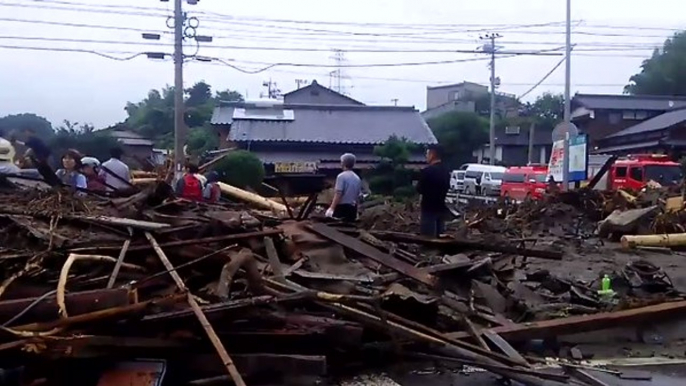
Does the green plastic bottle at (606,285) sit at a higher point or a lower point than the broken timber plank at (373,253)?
lower

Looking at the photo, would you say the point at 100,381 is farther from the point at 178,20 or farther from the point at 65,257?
the point at 178,20

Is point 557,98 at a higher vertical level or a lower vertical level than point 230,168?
higher

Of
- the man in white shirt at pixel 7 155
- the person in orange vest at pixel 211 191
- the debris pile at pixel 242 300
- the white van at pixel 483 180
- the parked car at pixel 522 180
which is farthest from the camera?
the white van at pixel 483 180

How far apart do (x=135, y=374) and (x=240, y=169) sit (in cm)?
1938

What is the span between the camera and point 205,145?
38938 millimetres

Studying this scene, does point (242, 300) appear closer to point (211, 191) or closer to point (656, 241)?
point (211, 191)

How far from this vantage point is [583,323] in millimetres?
5980

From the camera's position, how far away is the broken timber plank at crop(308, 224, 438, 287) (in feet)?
19.5

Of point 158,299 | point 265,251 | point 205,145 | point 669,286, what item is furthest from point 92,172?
point 205,145

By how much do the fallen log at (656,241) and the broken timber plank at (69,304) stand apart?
9806 millimetres

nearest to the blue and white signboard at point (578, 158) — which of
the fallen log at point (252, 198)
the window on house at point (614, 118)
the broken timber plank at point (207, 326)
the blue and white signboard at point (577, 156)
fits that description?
the blue and white signboard at point (577, 156)

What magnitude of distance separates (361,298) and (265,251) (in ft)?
4.33

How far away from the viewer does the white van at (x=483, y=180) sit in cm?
3651

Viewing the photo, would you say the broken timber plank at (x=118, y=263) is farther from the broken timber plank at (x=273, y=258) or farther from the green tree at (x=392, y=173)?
the green tree at (x=392, y=173)
